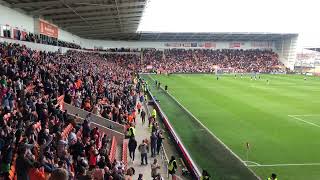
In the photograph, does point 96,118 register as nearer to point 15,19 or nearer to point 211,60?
point 15,19

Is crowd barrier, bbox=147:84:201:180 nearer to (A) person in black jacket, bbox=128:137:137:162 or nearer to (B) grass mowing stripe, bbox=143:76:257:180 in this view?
(B) grass mowing stripe, bbox=143:76:257:180

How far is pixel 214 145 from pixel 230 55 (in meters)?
74.7

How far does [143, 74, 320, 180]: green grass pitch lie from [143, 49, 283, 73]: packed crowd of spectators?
43.1m

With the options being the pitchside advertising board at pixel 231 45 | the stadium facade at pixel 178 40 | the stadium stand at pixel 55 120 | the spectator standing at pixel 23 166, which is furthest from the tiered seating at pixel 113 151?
the pitchside advertising board at pixel 231 45

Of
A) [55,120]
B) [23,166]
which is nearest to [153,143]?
[55,120]

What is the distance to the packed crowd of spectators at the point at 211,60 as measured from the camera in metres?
85.8

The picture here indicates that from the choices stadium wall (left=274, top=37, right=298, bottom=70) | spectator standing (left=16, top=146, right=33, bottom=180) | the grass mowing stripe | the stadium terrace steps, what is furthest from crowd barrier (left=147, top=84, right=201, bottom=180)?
stadium wall (left=274, top=37, right=298, bottom=70)

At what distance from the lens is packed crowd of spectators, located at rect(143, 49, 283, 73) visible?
3378 inches

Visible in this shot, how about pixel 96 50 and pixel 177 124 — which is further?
pixel 96 50

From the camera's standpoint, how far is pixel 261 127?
24.7 meters

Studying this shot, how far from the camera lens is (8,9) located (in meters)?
31.7

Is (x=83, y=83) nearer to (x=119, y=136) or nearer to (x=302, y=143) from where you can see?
(x=119, y=136)

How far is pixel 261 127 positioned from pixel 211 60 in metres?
67.1

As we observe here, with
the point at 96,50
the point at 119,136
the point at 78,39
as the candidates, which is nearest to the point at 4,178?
the point at 119,136
